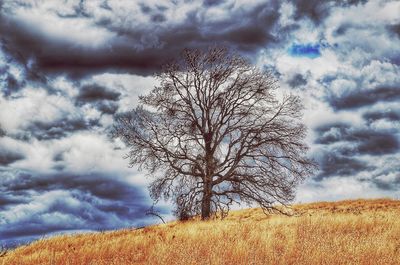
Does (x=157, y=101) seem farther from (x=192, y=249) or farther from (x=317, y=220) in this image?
(x=192, y=249)

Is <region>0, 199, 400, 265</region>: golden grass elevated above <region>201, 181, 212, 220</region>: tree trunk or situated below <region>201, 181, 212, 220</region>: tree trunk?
below

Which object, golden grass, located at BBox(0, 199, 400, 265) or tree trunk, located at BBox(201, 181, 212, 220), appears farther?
tree trunk, located at BBox(201, 181, 212, 220)

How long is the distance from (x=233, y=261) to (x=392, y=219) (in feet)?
26.3

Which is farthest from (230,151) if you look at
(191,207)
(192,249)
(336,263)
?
(336,263)

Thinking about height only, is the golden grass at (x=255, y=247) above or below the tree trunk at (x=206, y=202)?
below

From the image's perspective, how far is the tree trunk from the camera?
23.6 meters

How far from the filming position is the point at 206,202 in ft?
77.9

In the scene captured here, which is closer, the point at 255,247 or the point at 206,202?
the point at 255,247

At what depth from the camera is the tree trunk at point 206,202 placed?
77.3 ft

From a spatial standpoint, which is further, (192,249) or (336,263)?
(192,249)

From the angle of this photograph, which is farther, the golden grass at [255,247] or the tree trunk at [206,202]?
the tree trunk at [206,202]

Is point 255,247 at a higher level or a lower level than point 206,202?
lower

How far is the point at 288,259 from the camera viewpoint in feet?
33.1

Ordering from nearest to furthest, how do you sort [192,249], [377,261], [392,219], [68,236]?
1. [377,261]
2. [192,249]
3. [392,219]
4. [68,236]
